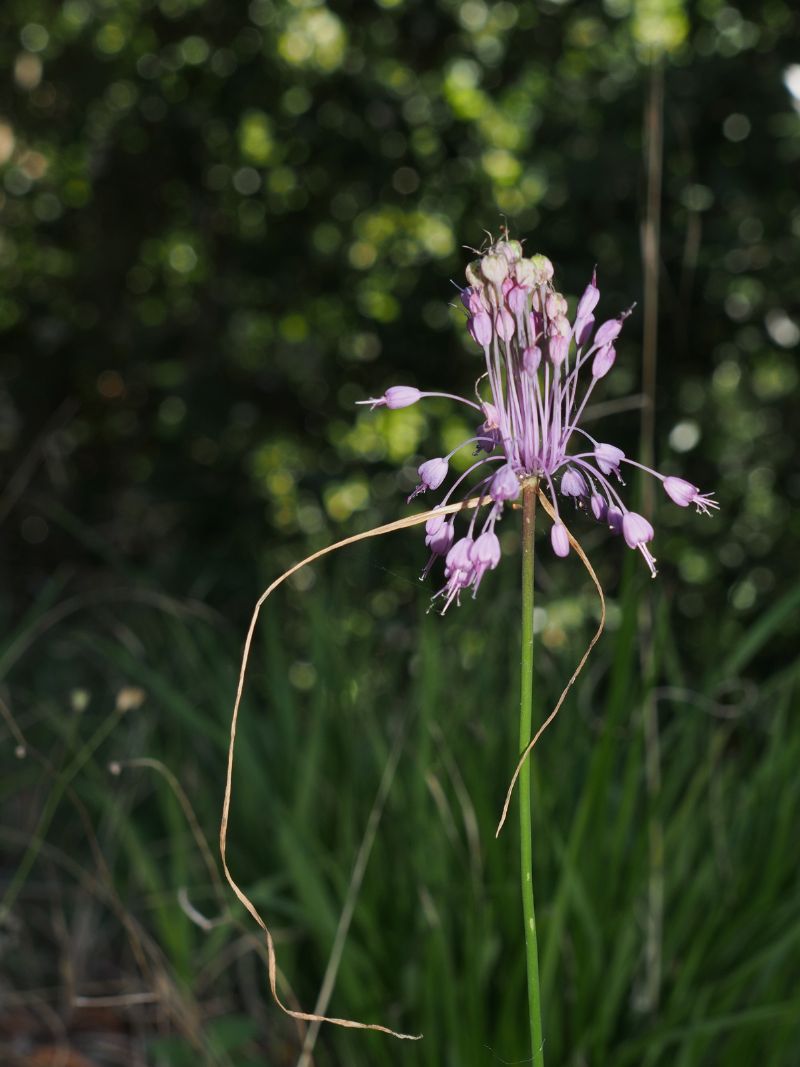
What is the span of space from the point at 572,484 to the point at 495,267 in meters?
0.10

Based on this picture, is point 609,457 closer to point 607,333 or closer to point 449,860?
point 607,333

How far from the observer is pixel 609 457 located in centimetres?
51

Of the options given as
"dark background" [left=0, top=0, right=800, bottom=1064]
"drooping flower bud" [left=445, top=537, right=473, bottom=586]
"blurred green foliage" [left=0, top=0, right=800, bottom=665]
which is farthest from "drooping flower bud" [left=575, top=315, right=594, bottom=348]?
"blurred green foliage" [left=0, top=0, right=800, bottom=665]

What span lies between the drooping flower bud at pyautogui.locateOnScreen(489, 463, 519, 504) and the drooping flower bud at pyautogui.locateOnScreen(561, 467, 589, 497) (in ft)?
0.16

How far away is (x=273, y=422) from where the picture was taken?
237cm

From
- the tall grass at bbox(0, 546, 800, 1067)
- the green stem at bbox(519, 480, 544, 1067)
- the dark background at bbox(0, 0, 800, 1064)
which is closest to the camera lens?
the green stem at bbox(519, 480, 544, 1067)

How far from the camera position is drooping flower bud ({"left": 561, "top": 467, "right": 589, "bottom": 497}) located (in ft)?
1.70

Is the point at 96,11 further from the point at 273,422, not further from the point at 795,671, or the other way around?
the point at 795,671

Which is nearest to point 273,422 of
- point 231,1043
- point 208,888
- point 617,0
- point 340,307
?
point 340,307

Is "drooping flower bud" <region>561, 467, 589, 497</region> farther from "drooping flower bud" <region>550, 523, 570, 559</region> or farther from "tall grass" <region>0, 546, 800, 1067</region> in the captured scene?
"tall grass" <region>0, 546, 800, 1067</region>

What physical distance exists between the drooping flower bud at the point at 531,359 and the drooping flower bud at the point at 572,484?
2.1 inches

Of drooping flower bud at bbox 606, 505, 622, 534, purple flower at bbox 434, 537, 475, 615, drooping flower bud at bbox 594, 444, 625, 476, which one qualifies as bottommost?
purple flower at bbox 434, 537, 475, 615

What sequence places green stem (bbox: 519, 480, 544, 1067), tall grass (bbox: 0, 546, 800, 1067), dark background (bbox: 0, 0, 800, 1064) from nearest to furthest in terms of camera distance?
green stem (bbox: 519, 480, 544, 1067) < tall grass (bbox: 0, 546, 800, 1067) < dark background (bbox: 0, 0, 800, 1064)

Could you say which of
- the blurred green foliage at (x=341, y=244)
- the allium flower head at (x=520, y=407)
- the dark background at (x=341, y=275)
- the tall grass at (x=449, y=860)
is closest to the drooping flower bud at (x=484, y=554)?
the allium flower head at (x=520, y=407)
